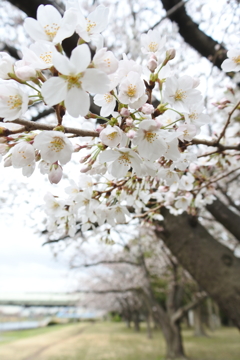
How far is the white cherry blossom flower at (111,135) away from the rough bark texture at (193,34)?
2612 mm

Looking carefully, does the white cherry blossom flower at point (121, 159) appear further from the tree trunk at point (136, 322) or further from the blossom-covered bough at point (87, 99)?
the tree trunk at point (136, 322)

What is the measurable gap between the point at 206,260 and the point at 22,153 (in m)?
2.26

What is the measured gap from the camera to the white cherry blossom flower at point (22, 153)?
0.68 meters

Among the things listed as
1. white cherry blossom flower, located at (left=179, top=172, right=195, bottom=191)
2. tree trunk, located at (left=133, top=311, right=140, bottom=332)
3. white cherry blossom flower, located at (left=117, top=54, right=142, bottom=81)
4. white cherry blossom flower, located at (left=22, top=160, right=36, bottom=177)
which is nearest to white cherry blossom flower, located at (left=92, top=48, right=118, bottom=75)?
white cherry blossom flower, located at (left=117, top=54, right=142, bottom=81)

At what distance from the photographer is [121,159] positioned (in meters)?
0.78

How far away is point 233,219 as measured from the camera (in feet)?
10.1

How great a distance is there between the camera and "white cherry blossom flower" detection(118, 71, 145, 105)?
2.26 feet

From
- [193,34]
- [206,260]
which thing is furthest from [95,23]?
[193,34]

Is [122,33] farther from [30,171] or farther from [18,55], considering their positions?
[30,171]

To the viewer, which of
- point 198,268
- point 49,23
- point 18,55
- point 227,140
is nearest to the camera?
point 49,23

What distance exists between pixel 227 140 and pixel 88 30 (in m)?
1.30

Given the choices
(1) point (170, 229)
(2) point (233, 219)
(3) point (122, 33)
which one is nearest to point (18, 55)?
(3) point (122, 33)

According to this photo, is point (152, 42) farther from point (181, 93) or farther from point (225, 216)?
point (225, 216)

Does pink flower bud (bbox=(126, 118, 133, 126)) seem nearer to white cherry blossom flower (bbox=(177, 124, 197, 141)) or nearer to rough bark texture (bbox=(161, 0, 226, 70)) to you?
white cherry blossom flower (bbox=(177, 124, 197, 141))
